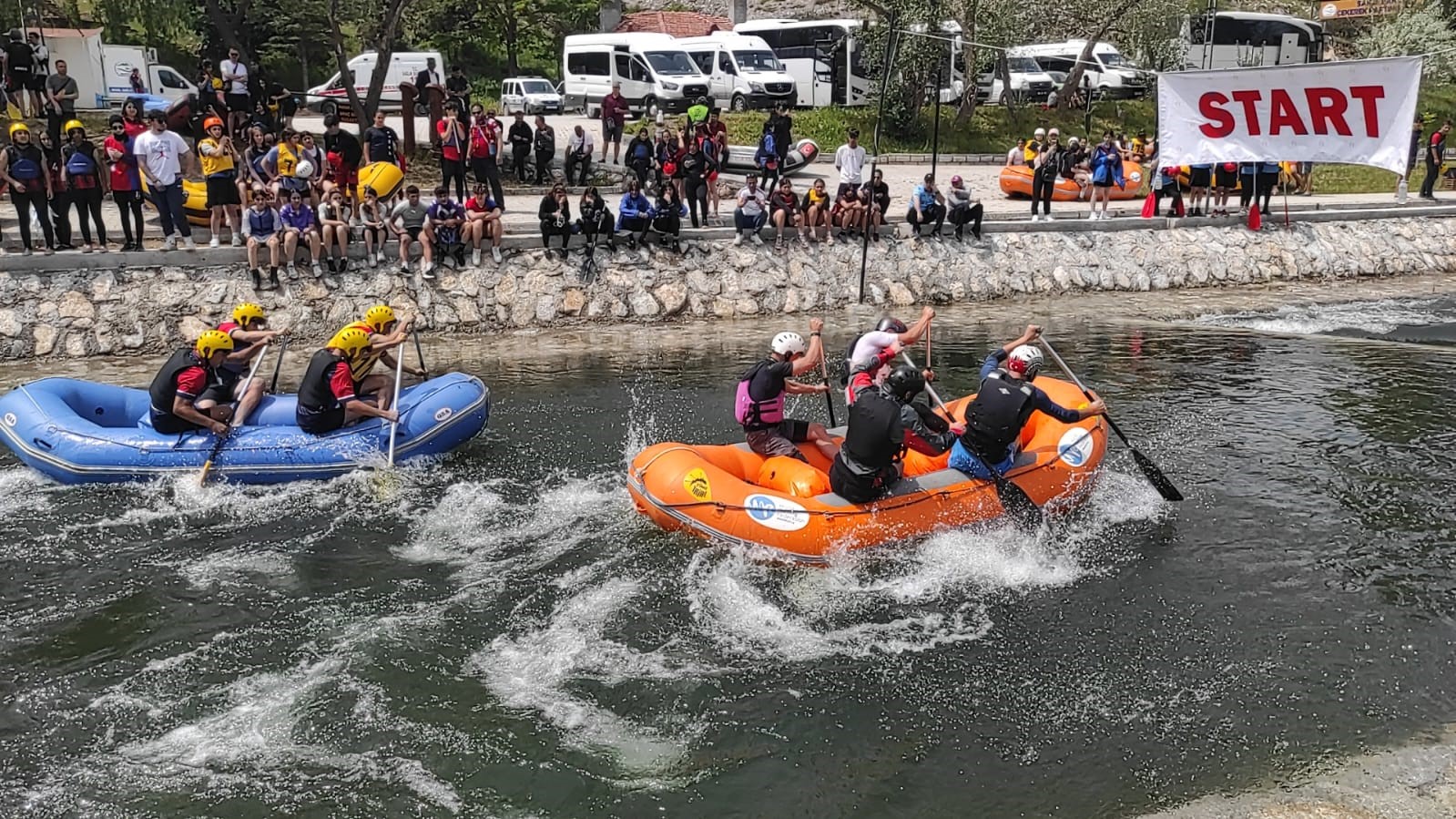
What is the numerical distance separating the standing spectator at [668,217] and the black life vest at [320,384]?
24.9ft

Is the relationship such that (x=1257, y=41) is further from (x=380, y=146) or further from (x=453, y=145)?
(x=380, y=146)

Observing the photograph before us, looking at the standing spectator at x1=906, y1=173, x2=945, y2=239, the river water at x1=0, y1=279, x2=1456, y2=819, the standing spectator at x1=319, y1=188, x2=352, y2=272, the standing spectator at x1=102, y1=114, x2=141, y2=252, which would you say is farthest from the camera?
the standing spectator at x1=906, y1=173, x2=945, y2=239

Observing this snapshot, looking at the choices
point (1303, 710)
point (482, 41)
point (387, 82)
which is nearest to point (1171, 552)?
point (1303, 710)

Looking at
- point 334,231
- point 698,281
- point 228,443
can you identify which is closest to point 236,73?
point 334,231

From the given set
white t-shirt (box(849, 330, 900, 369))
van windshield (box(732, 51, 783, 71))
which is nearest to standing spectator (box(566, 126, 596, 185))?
van windshield (box(732, 51, 783, 71))

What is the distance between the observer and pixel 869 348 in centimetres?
965

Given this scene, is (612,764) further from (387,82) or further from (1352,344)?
(387,82)

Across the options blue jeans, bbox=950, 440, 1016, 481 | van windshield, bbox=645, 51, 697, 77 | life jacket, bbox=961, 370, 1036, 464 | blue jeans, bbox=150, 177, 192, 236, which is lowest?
blue jeans, bbox=950, 440, 1016, 481

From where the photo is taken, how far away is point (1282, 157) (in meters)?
16.2

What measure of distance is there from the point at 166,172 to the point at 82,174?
945mm

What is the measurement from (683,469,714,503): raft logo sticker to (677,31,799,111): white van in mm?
22473

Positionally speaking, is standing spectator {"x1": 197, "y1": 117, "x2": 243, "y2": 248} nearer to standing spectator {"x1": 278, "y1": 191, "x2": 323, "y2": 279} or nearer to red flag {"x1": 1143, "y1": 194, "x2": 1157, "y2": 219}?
standing spectator {"x1": 278, "y1": 191, "x2": 323, "y2": 279}

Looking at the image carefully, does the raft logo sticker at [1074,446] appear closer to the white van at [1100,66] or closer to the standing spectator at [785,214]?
the standing spectator at [785,214]

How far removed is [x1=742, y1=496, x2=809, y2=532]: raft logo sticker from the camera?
851cm
